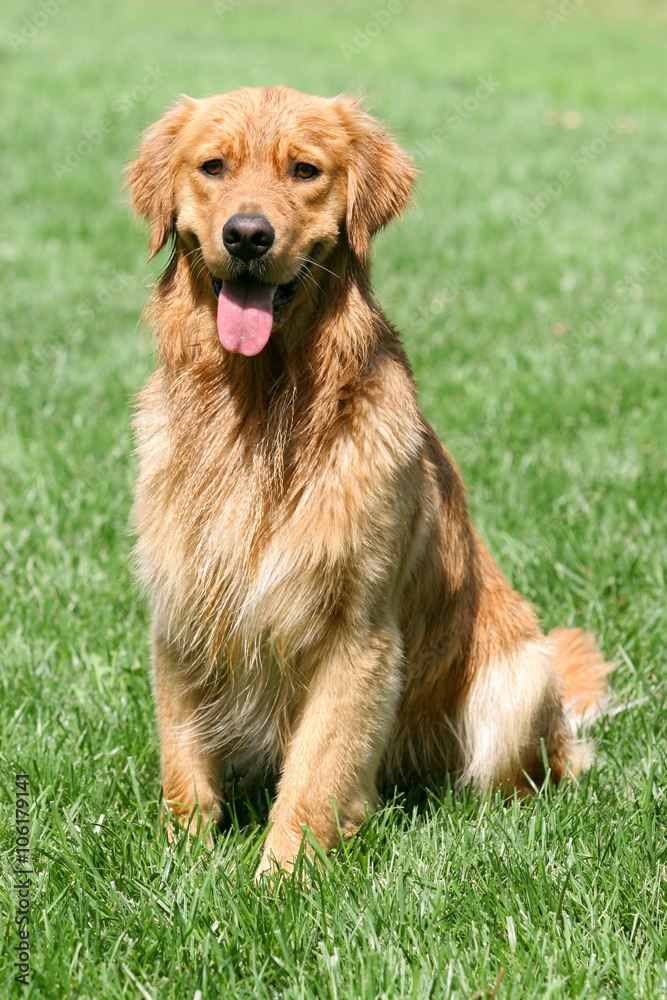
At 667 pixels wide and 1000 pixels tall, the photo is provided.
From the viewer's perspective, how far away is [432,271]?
26.0ft

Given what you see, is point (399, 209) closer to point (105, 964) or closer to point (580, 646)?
point (580, 646)

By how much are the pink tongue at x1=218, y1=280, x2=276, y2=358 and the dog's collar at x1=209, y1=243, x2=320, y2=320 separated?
2cm

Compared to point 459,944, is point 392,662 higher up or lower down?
higher up

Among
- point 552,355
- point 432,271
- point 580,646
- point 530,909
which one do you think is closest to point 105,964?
point 530,909

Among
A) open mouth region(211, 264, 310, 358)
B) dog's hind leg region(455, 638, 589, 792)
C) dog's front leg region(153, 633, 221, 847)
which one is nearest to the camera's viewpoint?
open mouth region(211, 264, 310, 358)

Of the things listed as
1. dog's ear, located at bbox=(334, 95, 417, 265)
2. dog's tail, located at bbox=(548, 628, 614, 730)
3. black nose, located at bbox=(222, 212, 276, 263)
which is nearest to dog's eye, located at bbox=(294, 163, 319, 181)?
dog's ear, located at bbox=(334, 95, 417, 265)

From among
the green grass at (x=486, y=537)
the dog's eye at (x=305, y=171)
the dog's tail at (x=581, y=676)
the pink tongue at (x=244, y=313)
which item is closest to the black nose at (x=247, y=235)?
the pink tongue at (x=244, y=313)

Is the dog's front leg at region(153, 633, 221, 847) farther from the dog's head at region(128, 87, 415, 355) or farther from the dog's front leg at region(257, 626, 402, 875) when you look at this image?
the dog's head at region(128, 87, 415, 355)

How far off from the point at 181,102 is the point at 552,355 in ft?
12.8

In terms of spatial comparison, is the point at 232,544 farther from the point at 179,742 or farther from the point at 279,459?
the point at 179,742

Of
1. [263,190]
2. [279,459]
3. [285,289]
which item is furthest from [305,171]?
[279,459]

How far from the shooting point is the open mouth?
2.61 m

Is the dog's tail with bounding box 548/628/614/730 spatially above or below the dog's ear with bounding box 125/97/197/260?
below

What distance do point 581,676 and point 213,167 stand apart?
6.83 ft
